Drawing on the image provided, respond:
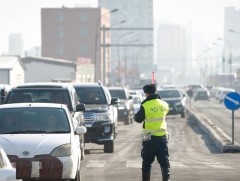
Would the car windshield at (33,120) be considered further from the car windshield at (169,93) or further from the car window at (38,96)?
the car windshield at (169,93)

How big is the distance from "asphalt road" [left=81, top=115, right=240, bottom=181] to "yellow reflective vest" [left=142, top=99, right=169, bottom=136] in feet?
8.27

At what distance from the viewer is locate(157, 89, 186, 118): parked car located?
51906 millimetres

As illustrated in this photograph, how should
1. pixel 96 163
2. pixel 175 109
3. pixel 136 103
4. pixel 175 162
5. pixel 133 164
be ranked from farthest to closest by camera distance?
pixel 175 109, pixel 136 103, pixel 175 162, pixel 96 163, pixel 133 164

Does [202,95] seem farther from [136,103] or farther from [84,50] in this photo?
[84,50]

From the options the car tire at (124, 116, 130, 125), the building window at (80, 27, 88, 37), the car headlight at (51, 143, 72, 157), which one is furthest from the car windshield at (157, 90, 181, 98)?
the building window at (80, 27, 88, 37)

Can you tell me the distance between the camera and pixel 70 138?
15.6 m

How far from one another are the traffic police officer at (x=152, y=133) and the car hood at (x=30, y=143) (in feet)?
4.21

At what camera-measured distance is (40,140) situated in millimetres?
15242

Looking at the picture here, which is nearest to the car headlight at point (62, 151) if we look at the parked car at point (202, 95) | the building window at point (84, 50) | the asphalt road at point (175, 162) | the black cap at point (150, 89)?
the black cap at point (150, 89)

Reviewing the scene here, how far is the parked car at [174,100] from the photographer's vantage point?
51906 mm

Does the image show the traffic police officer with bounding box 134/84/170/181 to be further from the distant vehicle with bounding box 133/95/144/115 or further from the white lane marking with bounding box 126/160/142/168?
the distant vehicle with bounding box 133/95/144/115

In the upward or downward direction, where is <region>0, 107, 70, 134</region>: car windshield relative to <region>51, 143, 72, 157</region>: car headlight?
upward

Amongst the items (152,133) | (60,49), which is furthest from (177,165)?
(60,49)

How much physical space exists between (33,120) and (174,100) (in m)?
35.9
